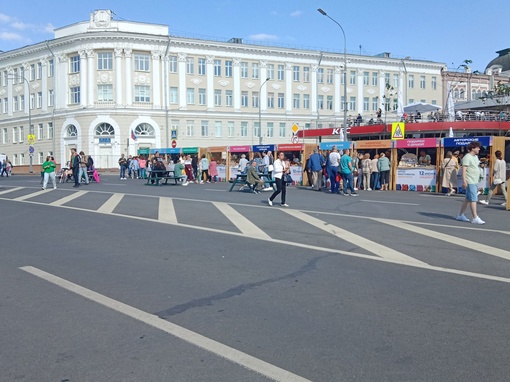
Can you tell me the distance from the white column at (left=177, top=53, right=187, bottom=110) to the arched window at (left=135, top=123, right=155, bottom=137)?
422 cm

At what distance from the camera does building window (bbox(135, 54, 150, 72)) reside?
58281 mm

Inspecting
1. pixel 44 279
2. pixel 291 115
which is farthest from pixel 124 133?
pixel 44 279

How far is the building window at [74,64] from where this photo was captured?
5891 cm

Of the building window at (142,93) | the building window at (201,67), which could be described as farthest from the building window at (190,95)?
the building window at (142,93)

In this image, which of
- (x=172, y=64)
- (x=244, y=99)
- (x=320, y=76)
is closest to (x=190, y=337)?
(x=172, y=64)

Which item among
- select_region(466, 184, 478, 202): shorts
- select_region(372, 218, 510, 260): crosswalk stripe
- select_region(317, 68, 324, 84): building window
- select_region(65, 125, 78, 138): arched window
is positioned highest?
select_region(317, 68, 324, 84): building window

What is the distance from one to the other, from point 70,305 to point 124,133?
53.4 metres

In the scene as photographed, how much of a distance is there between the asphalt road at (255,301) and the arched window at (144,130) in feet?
156

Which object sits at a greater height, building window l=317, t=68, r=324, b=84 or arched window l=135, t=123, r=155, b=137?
building window l=317, t=68, r=324, b=84

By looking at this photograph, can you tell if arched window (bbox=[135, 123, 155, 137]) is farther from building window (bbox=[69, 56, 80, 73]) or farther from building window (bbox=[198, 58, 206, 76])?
building window (bbox=[69, 56, 80, 73])

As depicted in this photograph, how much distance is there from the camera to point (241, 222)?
40.9ft

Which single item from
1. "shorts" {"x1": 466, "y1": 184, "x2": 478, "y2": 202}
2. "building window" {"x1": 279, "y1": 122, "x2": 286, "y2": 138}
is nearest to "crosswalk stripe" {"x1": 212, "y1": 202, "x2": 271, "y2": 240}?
"shorts" {"x1": 466, "y1": 184, "x2": 478, "y2": 202}

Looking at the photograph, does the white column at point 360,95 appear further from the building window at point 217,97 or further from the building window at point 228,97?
the building window at point 217,97

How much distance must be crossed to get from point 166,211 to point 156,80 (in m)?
46.7
